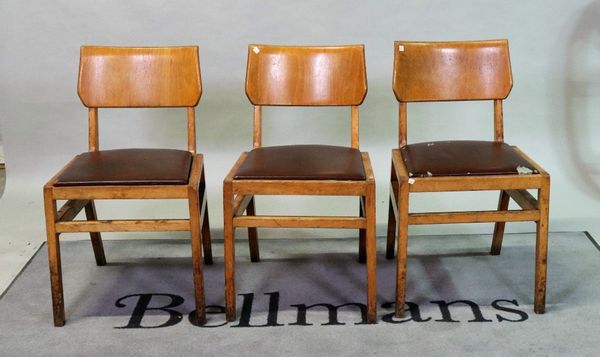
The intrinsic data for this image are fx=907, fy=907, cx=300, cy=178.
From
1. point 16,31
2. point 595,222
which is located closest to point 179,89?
point 16,31

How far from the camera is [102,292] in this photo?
312 cm

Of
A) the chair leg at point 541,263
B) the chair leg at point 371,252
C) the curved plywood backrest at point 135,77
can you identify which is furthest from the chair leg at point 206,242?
the chair leg at point 541,263

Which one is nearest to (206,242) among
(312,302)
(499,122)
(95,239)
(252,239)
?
(252,239)

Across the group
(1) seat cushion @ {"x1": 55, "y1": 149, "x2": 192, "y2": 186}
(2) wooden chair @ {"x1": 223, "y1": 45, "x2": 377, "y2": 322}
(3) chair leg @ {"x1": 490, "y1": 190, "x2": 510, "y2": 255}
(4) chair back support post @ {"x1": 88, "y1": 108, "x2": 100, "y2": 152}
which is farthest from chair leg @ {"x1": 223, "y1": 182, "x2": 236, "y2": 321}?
(3) chair leg @ {"x1": 490, "y1": 190, "x2": 510, "y2": 255}

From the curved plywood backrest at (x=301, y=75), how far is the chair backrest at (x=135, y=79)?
8.9 inches

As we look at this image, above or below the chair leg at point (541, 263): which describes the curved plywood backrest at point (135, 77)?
above

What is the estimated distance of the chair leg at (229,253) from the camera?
282cm

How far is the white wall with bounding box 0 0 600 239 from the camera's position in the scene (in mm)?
4039

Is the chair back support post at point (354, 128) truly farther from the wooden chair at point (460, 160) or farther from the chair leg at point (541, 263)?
the chair leg at point (541, 263)

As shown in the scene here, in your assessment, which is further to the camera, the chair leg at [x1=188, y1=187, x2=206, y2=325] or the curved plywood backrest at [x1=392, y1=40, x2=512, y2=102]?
the curved plywood backrest at [x1=392, y1=40, x2=512, y2=102]

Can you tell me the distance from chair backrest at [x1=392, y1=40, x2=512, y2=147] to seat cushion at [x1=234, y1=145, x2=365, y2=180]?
312mm

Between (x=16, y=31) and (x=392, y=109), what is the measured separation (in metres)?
1.74

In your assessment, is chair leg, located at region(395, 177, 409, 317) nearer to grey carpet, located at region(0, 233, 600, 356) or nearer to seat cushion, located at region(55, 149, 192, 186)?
grey carpet, located at region(0, 233, 600, 356)

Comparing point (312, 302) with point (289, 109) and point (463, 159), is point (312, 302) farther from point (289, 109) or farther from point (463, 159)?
point (289, 109)
